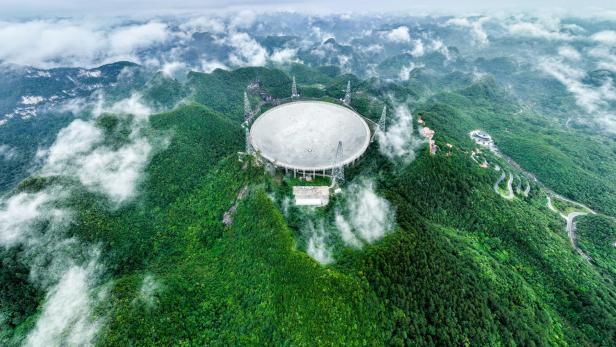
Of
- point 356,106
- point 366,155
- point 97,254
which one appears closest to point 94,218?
point 97,254

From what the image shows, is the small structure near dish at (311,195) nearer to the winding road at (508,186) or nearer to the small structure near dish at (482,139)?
the winding road at (508,186)

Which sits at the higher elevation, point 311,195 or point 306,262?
point 311,195

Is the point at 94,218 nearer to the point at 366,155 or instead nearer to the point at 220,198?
the point at 220,198

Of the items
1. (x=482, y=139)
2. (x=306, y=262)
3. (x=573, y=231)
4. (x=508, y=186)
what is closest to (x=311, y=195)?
(x=306, y=262)

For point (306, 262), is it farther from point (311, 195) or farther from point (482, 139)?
point (482, 139)

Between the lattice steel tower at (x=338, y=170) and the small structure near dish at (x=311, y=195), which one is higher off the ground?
the lattice steel tower at (x=338, y=170)

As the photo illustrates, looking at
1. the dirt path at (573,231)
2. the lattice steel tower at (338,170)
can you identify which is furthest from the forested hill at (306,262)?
the lattice steel tower at (338,170)

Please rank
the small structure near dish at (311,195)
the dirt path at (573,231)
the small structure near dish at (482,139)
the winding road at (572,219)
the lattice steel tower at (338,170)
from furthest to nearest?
the small structure near dish at (482,139), the winding road at (572,219), the dirt path at (573,231), the lattice steel tower at (338,170), the small structure near dish at (311,195)
